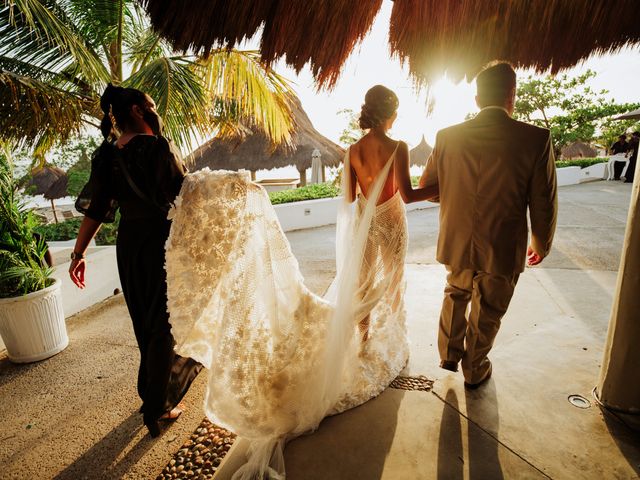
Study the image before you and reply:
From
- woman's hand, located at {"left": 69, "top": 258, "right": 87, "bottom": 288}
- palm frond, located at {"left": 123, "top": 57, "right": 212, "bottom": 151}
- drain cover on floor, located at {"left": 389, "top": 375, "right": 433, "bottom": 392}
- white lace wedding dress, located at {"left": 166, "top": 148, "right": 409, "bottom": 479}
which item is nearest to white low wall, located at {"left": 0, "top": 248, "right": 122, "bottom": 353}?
palm frond, located at {"left": 123, "top": 57, "right": 212, "bottom": 151}

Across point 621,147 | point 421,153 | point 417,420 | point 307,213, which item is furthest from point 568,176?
point 417,420

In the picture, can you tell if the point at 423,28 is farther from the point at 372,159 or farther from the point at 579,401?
the point at 579,401

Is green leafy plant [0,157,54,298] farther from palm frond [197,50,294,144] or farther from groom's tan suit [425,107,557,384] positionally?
groom's tan suit [425,107,557,384]

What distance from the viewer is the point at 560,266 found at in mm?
4906

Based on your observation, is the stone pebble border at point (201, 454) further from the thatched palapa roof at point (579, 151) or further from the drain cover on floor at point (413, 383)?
the thatched palapa roof at point (579, 151)

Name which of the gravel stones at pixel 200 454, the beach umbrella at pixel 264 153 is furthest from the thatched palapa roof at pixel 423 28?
the beach umbrella at pixel 264 153

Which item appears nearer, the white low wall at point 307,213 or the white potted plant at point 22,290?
the white potted plant at point 22,290

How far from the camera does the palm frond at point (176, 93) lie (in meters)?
4.24

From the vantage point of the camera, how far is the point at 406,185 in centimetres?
247

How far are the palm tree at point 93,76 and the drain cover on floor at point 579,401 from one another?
3956 mm

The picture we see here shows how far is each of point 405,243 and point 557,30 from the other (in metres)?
1.60

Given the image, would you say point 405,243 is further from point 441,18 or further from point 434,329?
point 441,18

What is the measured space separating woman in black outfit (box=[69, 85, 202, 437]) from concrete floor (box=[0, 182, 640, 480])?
47cm

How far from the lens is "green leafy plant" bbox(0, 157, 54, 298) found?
123 inches
